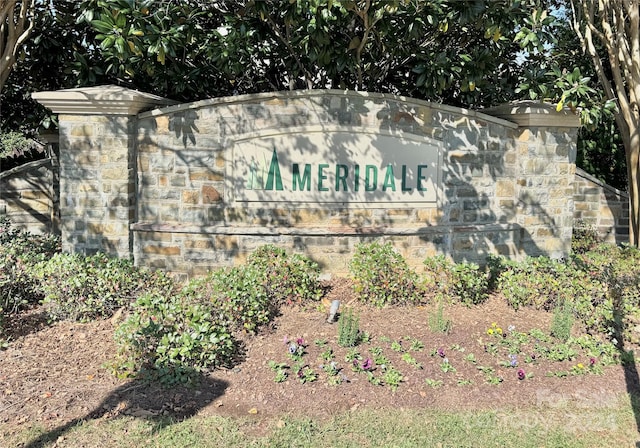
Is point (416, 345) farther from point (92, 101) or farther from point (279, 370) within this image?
point (92, 101)

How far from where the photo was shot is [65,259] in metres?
5.66

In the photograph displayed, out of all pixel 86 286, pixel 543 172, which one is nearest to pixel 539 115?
pixel 543 172

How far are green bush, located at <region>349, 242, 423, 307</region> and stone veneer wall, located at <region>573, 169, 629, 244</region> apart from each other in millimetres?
4724

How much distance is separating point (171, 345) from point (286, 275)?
1.74 metres

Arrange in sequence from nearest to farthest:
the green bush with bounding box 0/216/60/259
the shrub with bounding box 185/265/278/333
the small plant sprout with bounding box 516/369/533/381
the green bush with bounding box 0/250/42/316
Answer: the small plant sprout with bounding box 516/369/533/381 < the shrub with bounding box 185/265/278/333 < the green bush with bounding box 0/250/42/316 < the green bush with bounding box 0/216/60/259

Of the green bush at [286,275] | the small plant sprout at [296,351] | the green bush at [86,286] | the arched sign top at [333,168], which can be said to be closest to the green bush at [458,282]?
the arched sign top at [333,168]

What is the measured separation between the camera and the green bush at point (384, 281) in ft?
18.4

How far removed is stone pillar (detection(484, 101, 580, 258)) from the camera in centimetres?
657

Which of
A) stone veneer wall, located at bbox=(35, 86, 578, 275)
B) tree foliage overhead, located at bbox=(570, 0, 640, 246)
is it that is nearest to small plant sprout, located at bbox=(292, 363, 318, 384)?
stone veneer wall, located at bbox=(35, 86, 578, 275)

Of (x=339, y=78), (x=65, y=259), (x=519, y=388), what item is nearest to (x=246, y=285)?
(x=65, y=259)

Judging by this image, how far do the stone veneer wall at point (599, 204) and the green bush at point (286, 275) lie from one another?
546cm

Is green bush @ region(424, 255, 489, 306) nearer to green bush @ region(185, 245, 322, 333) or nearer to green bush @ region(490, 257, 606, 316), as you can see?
green bush @ region(490, 257, 606, 316)

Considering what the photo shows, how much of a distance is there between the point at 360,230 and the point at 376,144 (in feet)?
3.34

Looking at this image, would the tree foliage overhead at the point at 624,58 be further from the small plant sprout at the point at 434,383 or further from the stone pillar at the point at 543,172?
the small plant sprout at the point at 434,383
